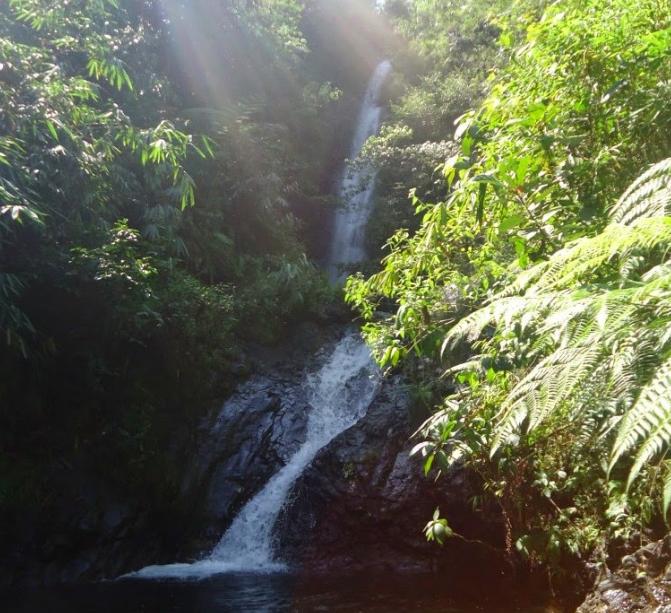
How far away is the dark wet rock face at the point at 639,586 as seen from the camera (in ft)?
12.3

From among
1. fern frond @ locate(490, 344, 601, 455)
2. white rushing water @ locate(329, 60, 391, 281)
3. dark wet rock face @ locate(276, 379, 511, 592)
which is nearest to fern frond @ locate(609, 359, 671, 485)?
fern frond @ locate(490, 344, 601, 455)

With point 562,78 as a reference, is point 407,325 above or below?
below

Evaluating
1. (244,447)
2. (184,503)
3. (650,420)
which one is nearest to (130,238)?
(244,447)

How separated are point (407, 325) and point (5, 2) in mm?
6040

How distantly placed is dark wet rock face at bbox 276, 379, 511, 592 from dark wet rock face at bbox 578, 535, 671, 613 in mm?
2864

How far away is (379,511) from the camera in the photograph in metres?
8.38

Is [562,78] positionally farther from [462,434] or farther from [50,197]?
[50,197]

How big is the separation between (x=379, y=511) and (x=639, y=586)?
4.73 metres

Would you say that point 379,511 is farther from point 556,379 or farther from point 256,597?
point 556,379

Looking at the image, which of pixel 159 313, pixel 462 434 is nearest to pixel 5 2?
pixel 159 313

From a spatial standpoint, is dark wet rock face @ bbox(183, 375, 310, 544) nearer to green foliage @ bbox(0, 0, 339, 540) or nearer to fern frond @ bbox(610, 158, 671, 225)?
green foliage @ bbox(0, 0, 339, 540)

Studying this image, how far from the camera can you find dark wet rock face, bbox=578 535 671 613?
3.73m

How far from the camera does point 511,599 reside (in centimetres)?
609

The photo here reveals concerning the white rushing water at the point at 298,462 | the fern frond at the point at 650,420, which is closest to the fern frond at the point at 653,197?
the fern frond at the point at 650,420
